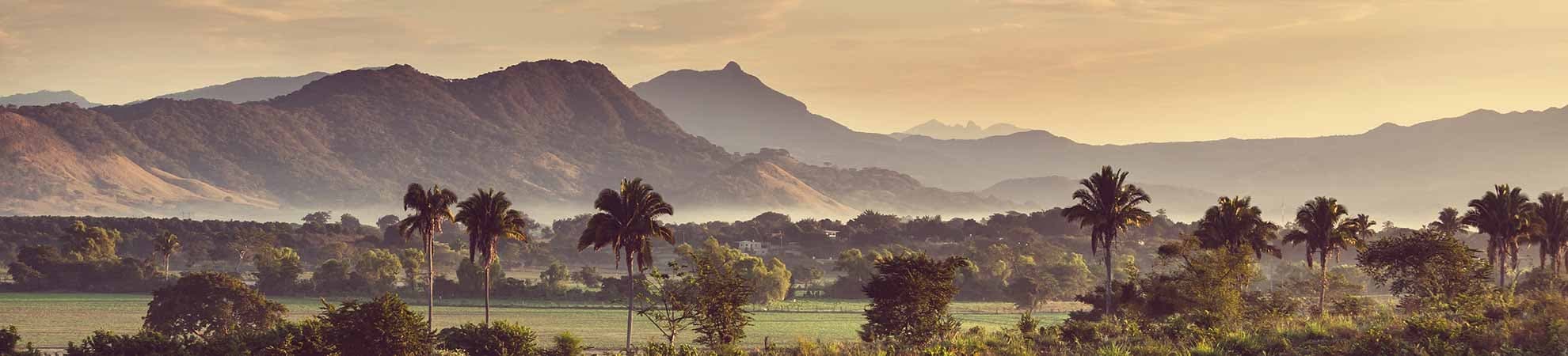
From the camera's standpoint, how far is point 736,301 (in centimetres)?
7969

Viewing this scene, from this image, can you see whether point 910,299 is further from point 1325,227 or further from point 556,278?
point 556,278

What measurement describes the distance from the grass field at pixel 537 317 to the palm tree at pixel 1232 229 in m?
36.2

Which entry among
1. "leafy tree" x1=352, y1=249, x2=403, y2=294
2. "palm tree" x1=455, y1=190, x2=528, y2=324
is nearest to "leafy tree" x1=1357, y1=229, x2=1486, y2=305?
"palm tree" x1=455, y1=190, x2=528, y2=324

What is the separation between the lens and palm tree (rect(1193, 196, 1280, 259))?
331ft

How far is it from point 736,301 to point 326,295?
117103 millimetres

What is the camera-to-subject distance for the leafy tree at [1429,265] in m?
78.9

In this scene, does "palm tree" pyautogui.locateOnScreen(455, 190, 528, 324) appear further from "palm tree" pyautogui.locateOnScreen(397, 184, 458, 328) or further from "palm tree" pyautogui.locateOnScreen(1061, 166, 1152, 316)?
"palm tree" pyautogui.locateOnScreen(1061, 166, 1152, 316)

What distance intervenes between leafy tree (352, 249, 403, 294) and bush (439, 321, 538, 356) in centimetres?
10460

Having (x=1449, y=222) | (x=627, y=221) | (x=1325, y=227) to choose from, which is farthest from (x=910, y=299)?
(x=1449, y=222)

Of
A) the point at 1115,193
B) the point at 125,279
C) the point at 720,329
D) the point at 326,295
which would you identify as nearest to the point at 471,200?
the point at 720,329

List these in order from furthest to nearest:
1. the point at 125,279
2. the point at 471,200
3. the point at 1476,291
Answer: the point at 125,279
the point at 471,200
the point at 1476,291

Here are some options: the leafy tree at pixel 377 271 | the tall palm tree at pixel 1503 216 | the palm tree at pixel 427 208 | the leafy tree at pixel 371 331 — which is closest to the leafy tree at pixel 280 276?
the leafy tree at pixel 377 271

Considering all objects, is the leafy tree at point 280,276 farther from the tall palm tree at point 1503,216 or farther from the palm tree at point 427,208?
the tall palm tree at point 1503,216

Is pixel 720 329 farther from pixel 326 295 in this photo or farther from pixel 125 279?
pixel 125 279
